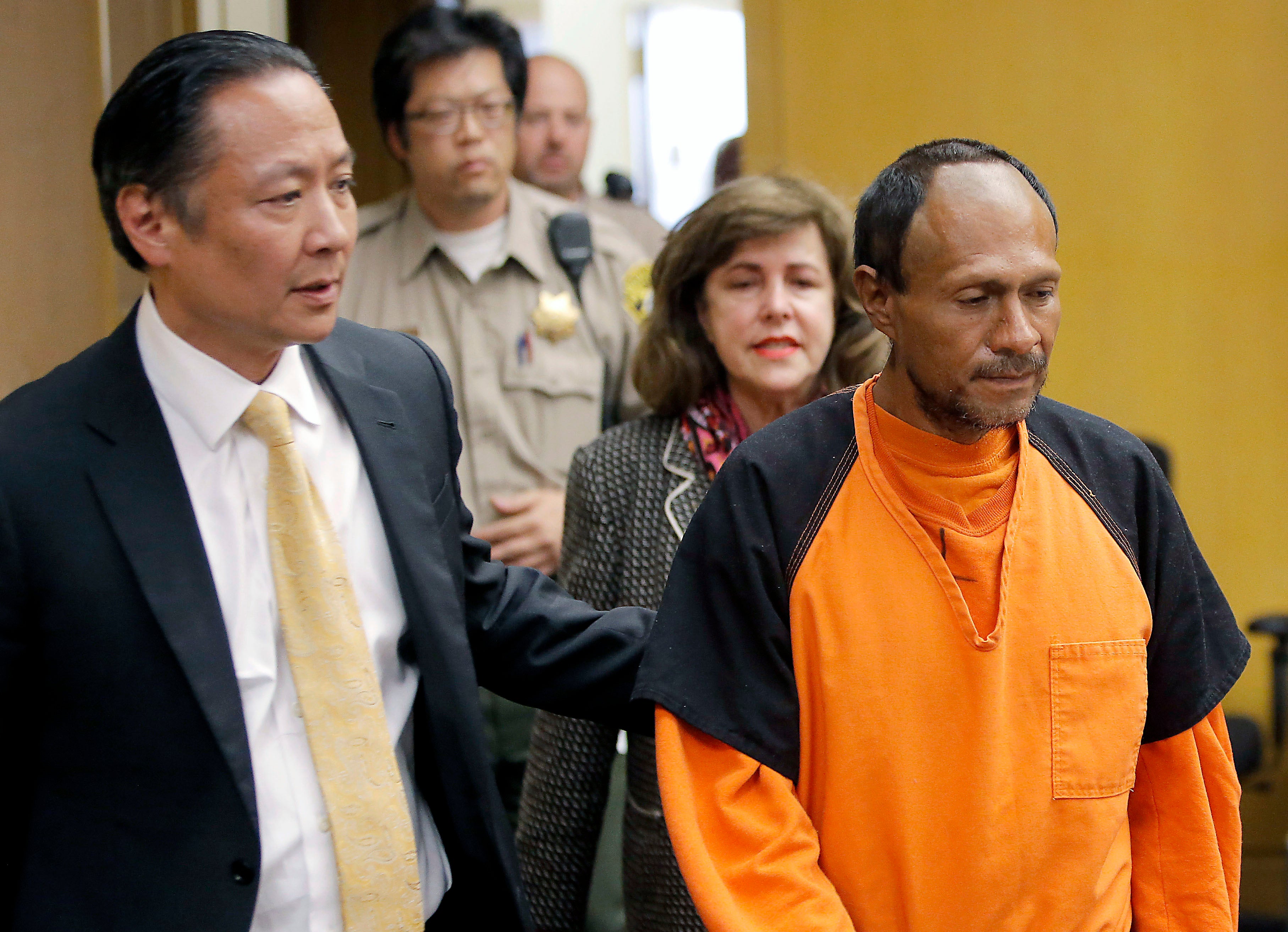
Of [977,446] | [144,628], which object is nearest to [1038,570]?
[977,446]

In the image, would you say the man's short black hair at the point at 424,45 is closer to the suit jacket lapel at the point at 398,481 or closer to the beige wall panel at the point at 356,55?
the suit jacket lapel at the point at 398,481

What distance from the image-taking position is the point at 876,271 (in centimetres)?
145

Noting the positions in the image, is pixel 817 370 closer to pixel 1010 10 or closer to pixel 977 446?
pixel 977 446

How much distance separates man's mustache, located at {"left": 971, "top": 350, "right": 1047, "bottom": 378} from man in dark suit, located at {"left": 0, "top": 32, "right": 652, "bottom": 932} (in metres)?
0.70

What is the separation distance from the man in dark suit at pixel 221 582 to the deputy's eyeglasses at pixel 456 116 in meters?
1.46

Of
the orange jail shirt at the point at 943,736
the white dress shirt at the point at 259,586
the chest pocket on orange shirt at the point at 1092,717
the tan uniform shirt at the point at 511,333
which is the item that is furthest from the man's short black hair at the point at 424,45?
the chest pocket on orange shirt at the point at 1092,717

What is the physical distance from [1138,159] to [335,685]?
284 cm

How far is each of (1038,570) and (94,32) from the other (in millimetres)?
2095

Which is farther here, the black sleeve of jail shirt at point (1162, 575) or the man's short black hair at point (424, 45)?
the man's short black hair at point (424, 45)

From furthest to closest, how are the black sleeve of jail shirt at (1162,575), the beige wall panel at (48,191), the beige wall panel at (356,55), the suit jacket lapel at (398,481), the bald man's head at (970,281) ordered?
the beige wall panel at (356,55) → the beige wall panel at (48,191) → the suit jacket lapel at (398,481) → the black sleeve of jail shirt at (1162,575) → the bald man's head at (970,281)

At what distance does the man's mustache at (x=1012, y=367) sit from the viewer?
1350 mm

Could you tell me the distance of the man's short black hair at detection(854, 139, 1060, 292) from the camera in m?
1.38

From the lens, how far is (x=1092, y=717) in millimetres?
1377

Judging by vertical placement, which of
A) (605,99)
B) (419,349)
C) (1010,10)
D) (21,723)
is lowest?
(21,723)
